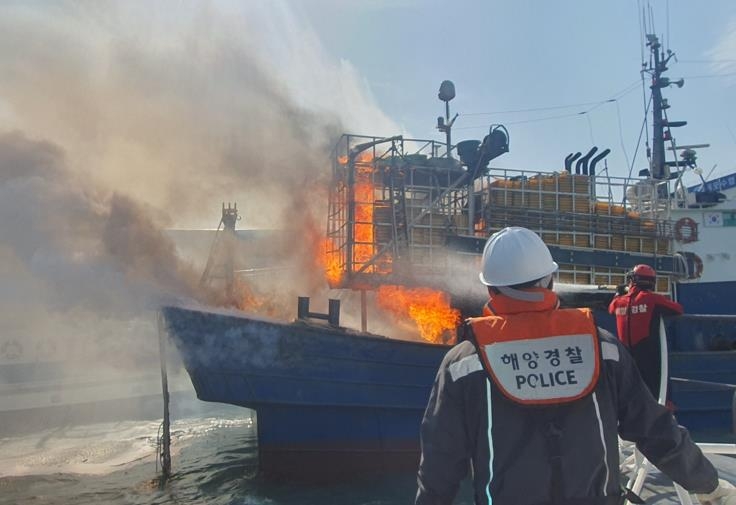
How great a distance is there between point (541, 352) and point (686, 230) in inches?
443

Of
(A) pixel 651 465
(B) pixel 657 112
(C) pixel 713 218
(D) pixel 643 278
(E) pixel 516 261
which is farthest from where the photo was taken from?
(B) pixel 657 112

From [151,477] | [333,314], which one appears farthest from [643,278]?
[151,477]

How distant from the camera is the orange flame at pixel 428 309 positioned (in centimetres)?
954

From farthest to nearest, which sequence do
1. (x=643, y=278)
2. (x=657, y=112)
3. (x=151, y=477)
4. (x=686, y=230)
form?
(x=657, y=112)
(x=686, y=230)
(x=151, y=477)
(x=643, y=278)

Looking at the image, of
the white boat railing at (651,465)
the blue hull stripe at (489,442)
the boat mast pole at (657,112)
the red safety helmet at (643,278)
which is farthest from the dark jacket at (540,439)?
the boat mast pole at (657,112)

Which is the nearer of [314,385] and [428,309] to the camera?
[314,385]

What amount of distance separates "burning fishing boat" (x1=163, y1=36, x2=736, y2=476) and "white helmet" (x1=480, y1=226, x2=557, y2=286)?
5544mm

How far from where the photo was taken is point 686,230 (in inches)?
447

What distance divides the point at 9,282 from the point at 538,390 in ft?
30.4

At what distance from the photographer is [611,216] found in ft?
34.8

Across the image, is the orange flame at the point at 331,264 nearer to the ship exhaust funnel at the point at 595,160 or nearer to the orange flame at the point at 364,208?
the orange flame at the point at 364,208

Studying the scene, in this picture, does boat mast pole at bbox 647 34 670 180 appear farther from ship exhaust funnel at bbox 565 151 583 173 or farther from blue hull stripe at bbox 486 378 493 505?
blue hull stripe at bbox 486 378 493 505

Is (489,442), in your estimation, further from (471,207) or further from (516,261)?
(471,207)

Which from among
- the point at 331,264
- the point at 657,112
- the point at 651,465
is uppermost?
the point at 657,112
